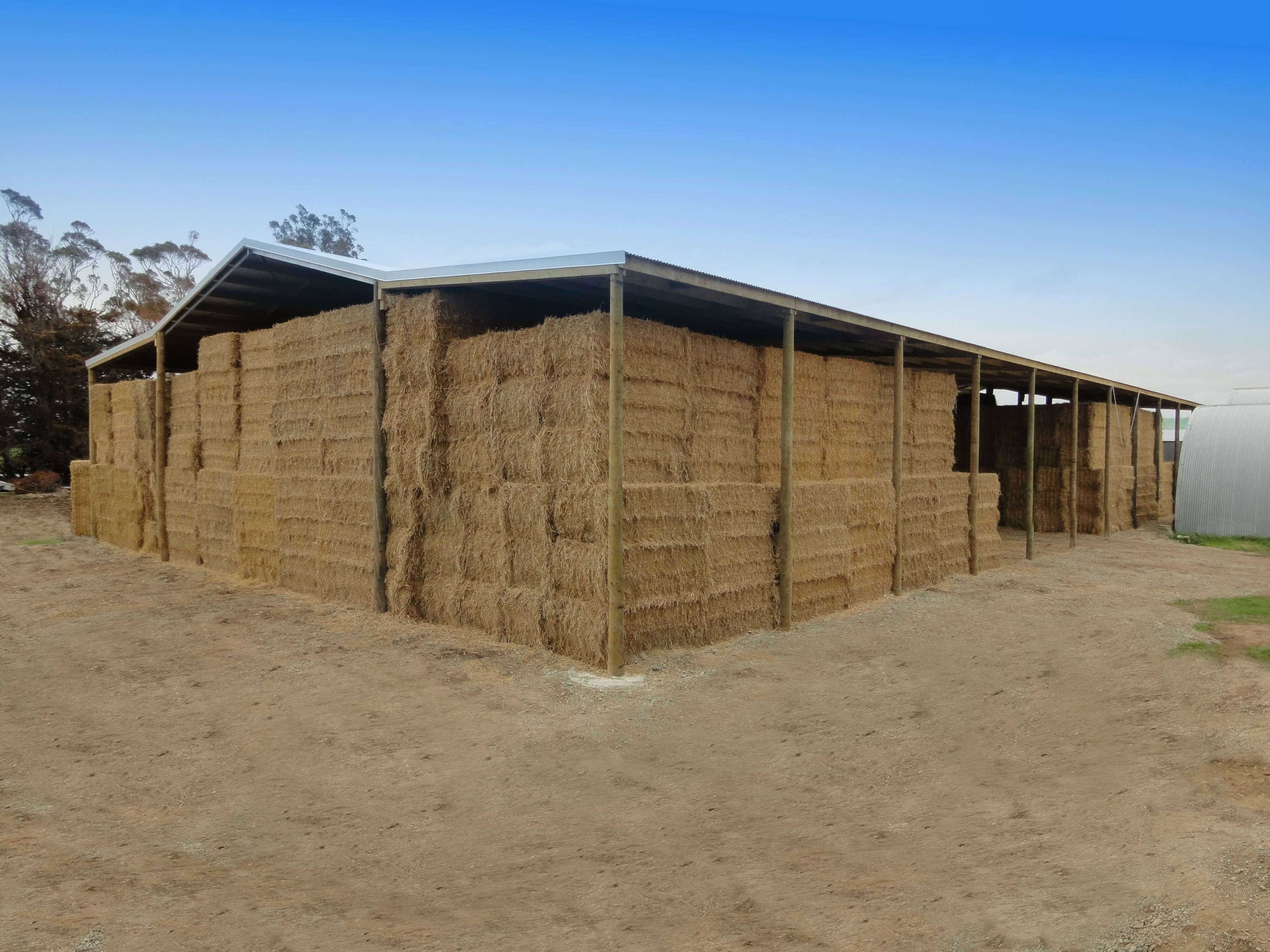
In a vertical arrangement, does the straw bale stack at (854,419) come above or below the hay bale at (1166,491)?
above

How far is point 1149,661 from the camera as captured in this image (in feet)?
26.0

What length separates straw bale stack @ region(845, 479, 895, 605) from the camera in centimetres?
1074

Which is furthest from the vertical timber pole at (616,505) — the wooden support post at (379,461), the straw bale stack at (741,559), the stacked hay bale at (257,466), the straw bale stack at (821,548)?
the stacked hay bale at (257,466)

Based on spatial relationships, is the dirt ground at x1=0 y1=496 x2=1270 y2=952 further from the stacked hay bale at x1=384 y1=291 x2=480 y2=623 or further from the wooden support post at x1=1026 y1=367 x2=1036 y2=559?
the wooden support post at x1=1026 y1=367 x2=1036 y2=559

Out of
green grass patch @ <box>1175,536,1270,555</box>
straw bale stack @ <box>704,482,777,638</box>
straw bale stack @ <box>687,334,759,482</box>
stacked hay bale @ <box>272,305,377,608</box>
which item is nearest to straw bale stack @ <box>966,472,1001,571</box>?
straw bale stack @ <box>687,334,759,482</box>

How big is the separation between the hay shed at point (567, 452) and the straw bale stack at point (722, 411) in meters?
0.03

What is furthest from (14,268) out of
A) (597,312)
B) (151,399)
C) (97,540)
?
(597,312)

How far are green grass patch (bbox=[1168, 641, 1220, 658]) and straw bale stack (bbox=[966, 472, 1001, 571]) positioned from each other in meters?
5.09

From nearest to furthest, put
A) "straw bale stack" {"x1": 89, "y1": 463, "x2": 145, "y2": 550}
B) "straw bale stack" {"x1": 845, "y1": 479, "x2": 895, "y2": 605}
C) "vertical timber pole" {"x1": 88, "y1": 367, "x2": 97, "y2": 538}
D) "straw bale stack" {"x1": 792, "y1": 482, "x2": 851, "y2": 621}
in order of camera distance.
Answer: "straw bale stack" {"x1": 792, "y1": 482, "x2": 851, "y2": 621} → "straw bale stack" {"x1": 845, "y1": 479, "x2": 895, "y2": 605} → "straw bale stack" {"x1": 89, "y1": 463, "x2": 145, "y2": 550} → "vertical timber pole" {"x1": 88, "y1": 367, "x2": 97, "y2": 538}

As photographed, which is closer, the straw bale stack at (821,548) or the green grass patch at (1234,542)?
the straw bale stack at (821,548)

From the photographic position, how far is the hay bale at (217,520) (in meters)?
13.1

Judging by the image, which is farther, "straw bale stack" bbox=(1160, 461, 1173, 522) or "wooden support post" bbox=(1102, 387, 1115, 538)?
"straw bale stack" bbox=(1160, 461, 1173, 522)

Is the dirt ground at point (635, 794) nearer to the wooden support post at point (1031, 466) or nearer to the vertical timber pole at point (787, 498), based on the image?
the vertical timber pole at point (787, 498)

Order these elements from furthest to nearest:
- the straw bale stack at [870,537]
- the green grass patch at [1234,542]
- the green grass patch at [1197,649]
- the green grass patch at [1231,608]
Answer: the green grass patch at [1234,542] < the straw bale stack at [870,537] < the green grass patch at [1231,608] < the green grass patch at [1197,649]
